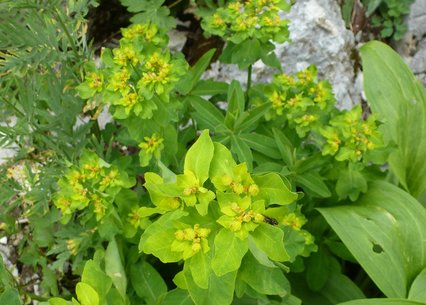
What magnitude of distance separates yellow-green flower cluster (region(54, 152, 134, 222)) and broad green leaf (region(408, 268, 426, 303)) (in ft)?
3.16

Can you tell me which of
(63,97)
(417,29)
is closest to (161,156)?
(63,97)

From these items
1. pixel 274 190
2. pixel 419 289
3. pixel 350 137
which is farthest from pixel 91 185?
pixel 419 289

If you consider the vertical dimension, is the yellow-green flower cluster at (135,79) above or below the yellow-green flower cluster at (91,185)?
above

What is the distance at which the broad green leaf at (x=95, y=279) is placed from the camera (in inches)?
54.1

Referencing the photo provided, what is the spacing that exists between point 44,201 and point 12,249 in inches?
26.5

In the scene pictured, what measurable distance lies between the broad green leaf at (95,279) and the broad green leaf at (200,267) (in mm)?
280

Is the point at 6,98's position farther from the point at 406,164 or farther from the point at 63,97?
the point at 406,164

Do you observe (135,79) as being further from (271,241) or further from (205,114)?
(271,241)

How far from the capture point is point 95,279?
1.38m

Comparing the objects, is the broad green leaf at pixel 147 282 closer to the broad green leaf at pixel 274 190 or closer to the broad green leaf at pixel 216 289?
the broad green leaf at pixel 216 289

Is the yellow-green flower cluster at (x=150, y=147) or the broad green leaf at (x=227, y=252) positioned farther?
the yellow-green flower cluster at (x=150, y=147)

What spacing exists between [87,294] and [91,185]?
0.43m

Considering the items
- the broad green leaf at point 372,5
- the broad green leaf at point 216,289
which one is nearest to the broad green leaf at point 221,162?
the broad green leaf at point 216,289

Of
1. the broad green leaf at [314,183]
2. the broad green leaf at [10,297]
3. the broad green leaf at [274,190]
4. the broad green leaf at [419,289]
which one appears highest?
the broad green leaf at [274,190]
